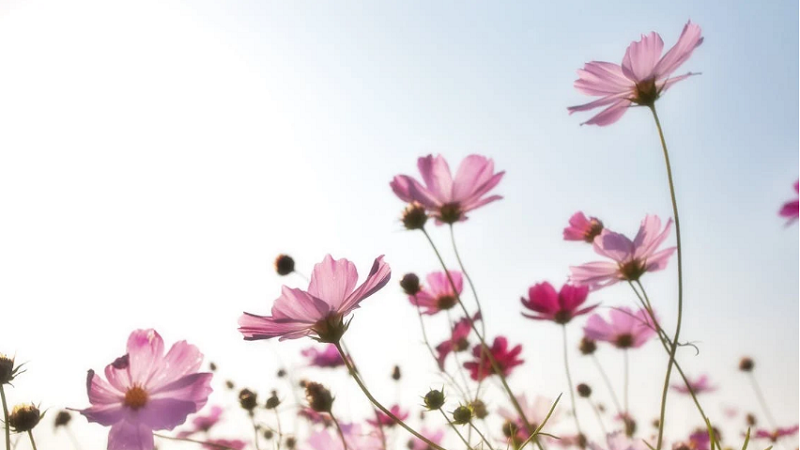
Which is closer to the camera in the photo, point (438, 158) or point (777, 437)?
point (438, 158)

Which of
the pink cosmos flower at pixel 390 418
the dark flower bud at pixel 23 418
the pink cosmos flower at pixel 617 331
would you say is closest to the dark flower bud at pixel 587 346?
the pink cosmos flower at pixel 617 331

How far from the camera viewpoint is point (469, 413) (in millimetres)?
851

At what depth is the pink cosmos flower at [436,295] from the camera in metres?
1.41

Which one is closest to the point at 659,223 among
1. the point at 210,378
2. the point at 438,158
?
the point at 438,158

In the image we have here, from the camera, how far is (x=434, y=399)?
0.87 metres

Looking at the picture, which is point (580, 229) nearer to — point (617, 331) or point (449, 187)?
point (449, 187)

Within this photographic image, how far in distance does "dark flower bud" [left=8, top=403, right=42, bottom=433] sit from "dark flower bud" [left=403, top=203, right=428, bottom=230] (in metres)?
0.63

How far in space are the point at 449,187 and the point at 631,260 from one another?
323mm

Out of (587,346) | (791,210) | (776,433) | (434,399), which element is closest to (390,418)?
(434,399)

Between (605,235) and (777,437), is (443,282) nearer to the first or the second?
(605,235)

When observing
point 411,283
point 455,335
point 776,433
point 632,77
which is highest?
point 632,77

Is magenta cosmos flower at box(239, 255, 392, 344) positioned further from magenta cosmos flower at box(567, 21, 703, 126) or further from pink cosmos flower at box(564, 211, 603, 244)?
pink cosmos flower at box(564, 211, 603, 244)

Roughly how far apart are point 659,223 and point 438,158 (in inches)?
14.6

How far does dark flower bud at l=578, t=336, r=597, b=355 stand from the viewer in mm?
1785
